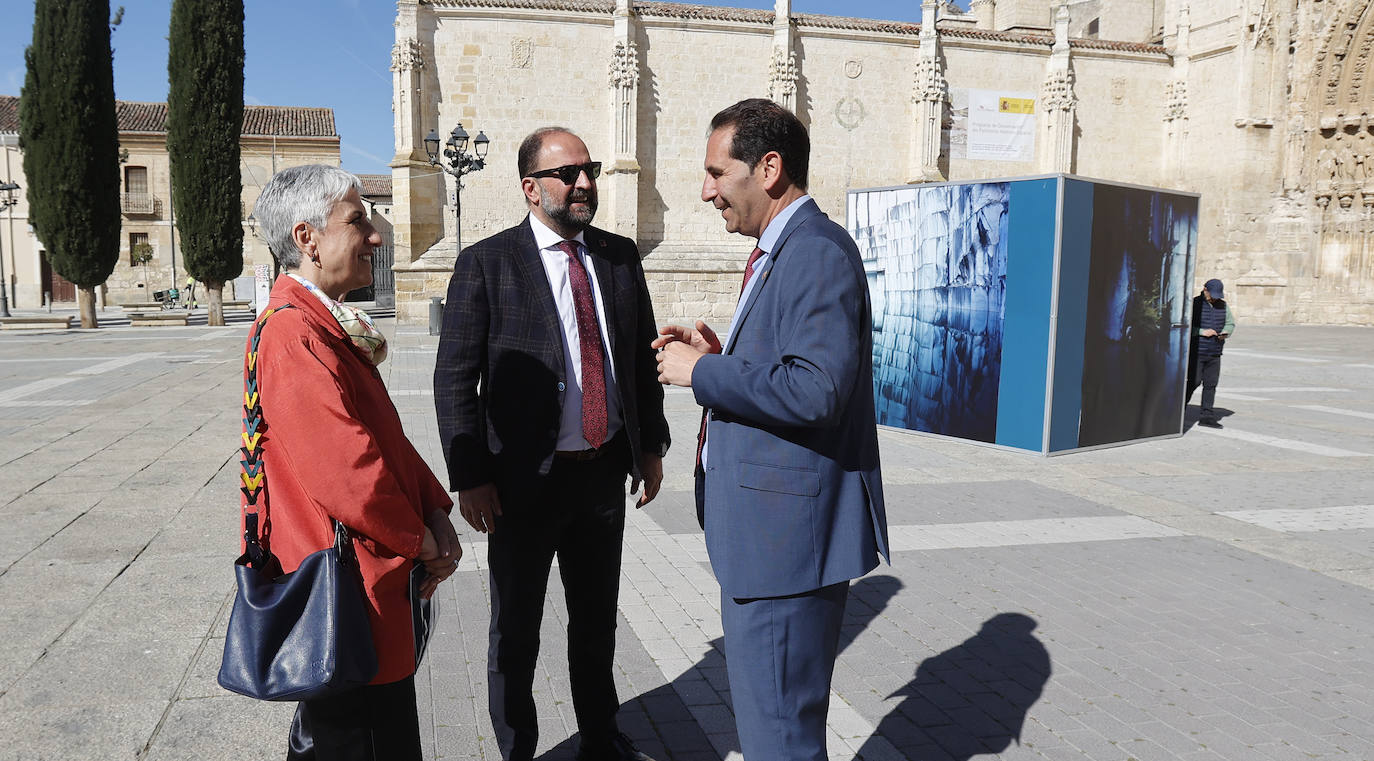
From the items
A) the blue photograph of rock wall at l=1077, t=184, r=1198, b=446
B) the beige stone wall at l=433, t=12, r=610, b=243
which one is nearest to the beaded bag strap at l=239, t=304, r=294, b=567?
the blue photograph of rock wall at l=1077, t=184, r=1198, b=446

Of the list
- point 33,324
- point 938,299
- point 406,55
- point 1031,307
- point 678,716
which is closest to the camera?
point 678,716

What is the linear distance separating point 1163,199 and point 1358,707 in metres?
6.83

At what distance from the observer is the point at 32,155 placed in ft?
78.6

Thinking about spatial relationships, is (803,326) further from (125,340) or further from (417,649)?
(125,340)

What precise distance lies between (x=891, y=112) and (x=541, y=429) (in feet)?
95.4

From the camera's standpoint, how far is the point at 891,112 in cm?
2953

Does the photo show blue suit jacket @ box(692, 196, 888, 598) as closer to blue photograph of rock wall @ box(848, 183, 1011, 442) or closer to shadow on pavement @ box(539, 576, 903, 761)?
shadow on pavement @ box(539, 576, 903, 761)

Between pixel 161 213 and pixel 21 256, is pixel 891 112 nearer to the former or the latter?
pixel 161 213

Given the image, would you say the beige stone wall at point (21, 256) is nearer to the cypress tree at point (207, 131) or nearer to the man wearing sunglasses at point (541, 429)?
the cypress tree at point (207, 131)

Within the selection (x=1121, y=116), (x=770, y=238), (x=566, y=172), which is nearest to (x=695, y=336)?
(x=770, y=238)

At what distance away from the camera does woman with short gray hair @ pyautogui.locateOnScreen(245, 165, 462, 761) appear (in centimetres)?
191

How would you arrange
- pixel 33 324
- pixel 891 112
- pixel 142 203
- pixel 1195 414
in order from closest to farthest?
1. pixel 1195 414
2. pixel 33 324
3. pixel 891 112
4. pixel 142 203

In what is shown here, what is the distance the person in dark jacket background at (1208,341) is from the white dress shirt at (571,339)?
9707 mm

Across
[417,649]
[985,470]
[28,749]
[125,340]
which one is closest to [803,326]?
[417,649]
